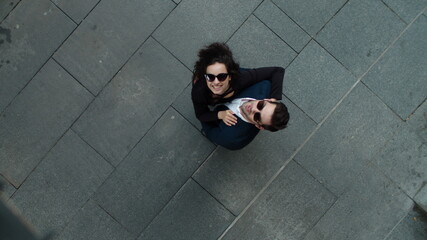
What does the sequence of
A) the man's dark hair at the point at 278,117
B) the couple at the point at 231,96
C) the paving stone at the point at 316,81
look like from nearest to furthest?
the man's dark hair at the point at 278,117, the couple at the point at 231,96, the paving stone at the point at 316,81

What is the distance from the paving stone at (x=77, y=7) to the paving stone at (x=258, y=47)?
5.89 ft

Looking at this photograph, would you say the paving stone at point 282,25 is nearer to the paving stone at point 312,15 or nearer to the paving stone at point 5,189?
the paving stone at point 312,15

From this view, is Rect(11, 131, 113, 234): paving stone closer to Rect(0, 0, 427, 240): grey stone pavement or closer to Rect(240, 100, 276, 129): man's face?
Rect(0, 0, 427, 240): grey stone pavement

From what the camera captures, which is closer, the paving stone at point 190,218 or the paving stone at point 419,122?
the paving stone at point 190,218

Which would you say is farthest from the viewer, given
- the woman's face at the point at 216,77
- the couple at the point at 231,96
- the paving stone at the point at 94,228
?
the paving stone at the point at 94,228

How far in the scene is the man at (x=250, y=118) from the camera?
3045 mm

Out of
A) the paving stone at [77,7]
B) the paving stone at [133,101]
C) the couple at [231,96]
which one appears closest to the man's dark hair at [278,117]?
the couple at [231,96]

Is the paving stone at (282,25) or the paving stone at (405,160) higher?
the paving stone at (282,25)

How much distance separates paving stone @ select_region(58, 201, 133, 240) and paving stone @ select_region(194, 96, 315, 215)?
1.15 meters

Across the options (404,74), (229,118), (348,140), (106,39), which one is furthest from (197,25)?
(404,74)

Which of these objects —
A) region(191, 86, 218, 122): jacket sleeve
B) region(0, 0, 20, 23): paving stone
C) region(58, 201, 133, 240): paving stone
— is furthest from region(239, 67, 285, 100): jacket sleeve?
region(0, 0, 20, 23): paving stone

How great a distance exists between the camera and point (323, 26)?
486 cm

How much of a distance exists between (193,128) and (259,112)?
177 cm

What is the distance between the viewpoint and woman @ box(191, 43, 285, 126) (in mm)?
3354
